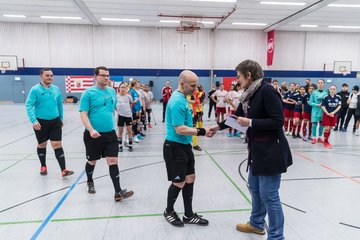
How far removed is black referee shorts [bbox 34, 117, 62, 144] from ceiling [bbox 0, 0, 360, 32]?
1150 cm

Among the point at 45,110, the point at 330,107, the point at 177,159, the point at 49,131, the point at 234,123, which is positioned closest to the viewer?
the point at 234,123

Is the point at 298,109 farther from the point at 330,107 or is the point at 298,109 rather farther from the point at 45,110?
the point at 45,110

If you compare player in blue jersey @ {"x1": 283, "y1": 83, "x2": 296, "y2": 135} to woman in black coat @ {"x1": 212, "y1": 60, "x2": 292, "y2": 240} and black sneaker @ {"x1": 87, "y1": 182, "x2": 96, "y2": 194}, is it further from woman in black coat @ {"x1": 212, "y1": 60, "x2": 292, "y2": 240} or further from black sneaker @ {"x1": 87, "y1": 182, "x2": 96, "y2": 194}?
black sneaker @ {"x1": 87, "y1": 182, "x2": 96, "y2": 194}

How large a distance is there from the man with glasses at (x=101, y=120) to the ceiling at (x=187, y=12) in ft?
38.9

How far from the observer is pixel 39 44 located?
1908 cm

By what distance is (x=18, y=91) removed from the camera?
1983 cm

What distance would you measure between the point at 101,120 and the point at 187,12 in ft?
46.3

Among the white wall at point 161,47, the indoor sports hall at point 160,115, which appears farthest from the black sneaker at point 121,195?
the white wall at point 161,47

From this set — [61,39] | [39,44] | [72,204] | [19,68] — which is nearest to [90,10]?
[61,39]

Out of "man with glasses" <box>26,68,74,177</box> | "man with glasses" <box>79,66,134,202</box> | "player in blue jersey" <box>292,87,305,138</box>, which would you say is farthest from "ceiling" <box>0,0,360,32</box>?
"man with glasses" <box>79,66,134,202</box>

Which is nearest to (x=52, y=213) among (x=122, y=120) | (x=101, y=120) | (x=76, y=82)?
(x=101, y=120)

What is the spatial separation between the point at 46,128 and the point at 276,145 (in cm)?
380

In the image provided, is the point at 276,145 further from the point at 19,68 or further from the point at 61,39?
the point at 19,68

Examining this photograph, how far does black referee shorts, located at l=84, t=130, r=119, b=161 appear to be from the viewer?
351 cm
